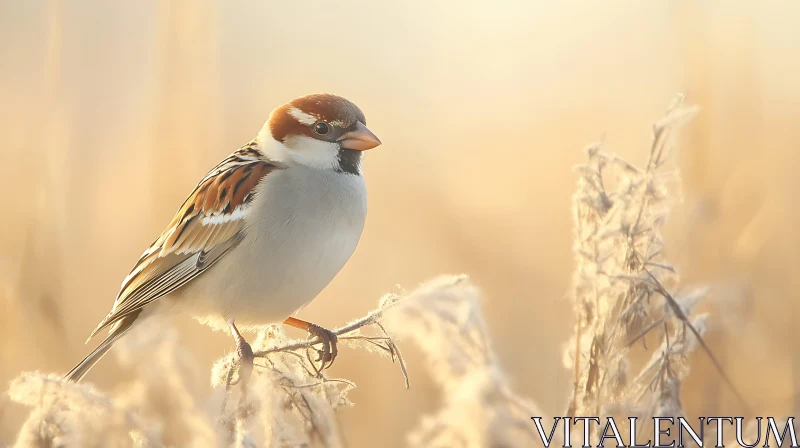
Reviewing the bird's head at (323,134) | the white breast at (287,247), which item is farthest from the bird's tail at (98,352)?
the bird's head at (323,134)

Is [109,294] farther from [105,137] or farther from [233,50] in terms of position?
[233,50]

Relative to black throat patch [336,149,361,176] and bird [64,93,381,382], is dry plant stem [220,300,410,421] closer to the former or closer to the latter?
bird [64,93,381,382]

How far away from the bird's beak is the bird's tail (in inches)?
33.3

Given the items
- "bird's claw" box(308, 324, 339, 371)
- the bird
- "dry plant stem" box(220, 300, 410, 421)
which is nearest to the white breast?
the bird

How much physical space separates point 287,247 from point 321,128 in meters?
0.42

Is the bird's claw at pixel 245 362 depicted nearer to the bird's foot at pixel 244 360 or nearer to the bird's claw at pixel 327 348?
the bird's foot at pixel 244 360

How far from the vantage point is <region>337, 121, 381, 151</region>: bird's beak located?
2.43 meters

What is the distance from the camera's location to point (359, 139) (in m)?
2.44

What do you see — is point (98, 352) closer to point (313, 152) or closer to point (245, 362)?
point (245, 362)

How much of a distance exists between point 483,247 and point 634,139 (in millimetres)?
1046

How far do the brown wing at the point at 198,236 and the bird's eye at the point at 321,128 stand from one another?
18 centimetres

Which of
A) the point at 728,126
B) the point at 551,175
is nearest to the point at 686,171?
the point at 728,126

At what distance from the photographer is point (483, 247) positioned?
11.4 ft

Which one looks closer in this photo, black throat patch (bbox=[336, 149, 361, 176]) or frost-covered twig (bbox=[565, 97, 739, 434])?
frost-covered twig (bbox=[565, 97, 739, 434])
